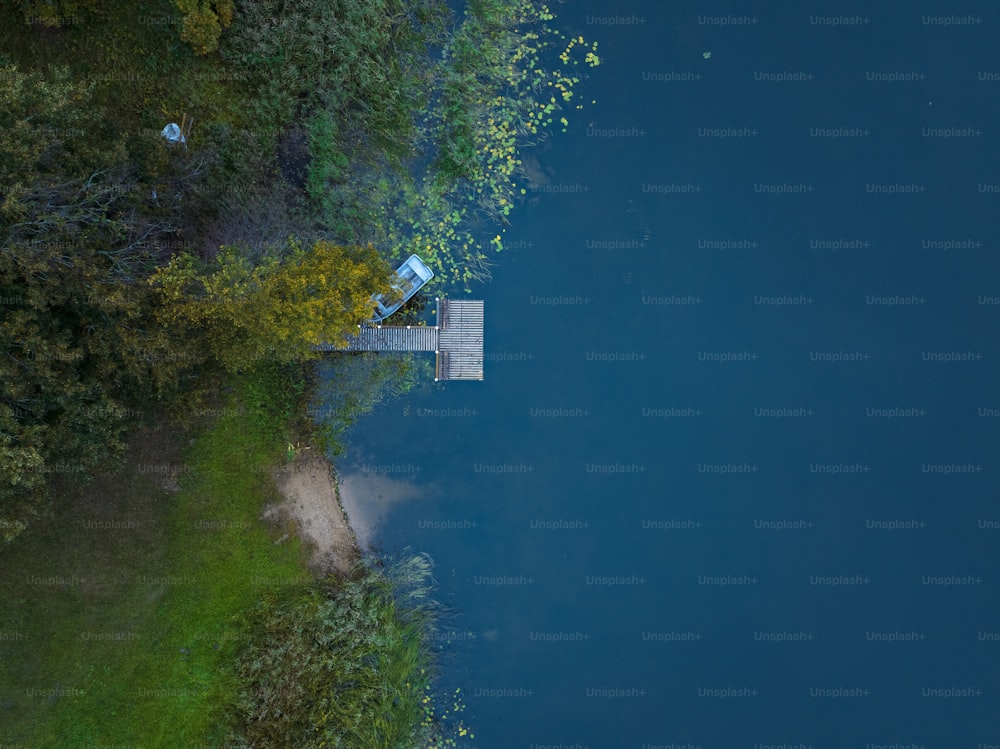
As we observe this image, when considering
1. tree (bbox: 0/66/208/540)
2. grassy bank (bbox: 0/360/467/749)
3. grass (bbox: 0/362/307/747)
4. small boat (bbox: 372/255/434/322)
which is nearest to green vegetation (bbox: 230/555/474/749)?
grassy bank (bbox: 0/360/467/749)

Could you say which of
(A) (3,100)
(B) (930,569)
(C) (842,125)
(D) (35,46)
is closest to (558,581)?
(B) (930,569)

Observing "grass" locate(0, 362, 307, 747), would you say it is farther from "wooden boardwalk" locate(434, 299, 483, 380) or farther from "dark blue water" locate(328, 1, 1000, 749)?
"wooden boardwalk" locate(434, 299, 483, 380)

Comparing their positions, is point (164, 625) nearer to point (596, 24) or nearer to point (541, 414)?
point (541, 414)

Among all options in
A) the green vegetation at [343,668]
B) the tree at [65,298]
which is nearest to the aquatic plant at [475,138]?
the tree at [65,298]

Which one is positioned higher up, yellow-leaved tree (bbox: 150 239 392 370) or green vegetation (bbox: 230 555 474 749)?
yellow-leaved tree (bbox: 150 239 392 370)

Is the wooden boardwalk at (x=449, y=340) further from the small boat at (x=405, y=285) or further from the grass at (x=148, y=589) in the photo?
the grass at (x=148, y=589)

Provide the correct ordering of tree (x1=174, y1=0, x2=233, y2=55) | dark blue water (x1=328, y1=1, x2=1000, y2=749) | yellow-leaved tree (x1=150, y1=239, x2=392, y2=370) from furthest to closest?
dark blue water (x1=328, y1=1, x2=1000, y2=749), tree (x1=174, y1=0, x2=233, y2=55), yellow-leaved tree (x1=150, y1=239, x2=392, y2=370)

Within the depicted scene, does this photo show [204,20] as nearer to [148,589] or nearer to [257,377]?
[257,377]
